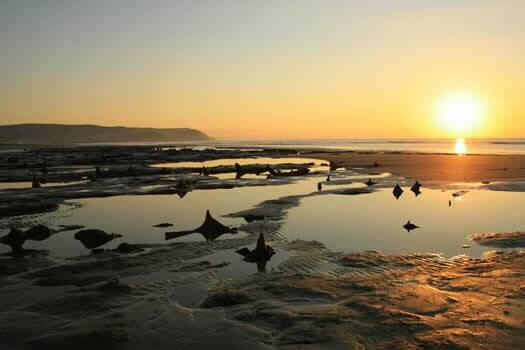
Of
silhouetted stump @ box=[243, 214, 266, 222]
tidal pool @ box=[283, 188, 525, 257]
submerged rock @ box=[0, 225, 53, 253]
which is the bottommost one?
submerged rock @ box=[0, 225, 53, 253]

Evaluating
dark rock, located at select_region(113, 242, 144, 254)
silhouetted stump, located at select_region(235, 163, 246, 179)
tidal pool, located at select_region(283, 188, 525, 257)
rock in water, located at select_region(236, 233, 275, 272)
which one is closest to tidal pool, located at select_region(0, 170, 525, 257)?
tidal pool, located at select_region(283, 188, 525, 257)

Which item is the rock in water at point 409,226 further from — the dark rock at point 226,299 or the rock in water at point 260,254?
the dark rock at point 226,299

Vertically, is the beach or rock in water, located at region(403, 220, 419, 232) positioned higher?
rock in water, located at region(403, 220, 419, 232)

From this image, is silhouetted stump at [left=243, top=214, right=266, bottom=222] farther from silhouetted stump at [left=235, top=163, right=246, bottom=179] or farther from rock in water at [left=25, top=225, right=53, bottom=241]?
silhouetted stump at [left=235, top=163, right=246, bottom=179]

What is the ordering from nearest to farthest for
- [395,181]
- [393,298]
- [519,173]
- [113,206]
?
[393,298], [113,206], [395,181], [519,173]

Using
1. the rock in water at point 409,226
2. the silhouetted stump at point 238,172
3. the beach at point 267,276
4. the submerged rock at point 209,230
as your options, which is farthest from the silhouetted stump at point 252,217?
the silhouetted stump at point 238,172

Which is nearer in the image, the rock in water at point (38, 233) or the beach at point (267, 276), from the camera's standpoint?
the beach at point (267, 276)

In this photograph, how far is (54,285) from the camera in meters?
11.4

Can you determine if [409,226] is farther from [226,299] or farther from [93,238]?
[93,238]

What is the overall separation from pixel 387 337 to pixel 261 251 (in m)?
6.21

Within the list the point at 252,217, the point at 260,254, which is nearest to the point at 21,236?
the point at 260,254

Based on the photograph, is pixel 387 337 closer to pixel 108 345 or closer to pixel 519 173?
pixel 108 345

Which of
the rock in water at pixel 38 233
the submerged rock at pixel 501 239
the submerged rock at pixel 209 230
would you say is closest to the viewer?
the submerged rock at pixel 501 239

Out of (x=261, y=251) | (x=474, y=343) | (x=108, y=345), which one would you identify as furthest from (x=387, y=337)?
(x=261, y=251)
